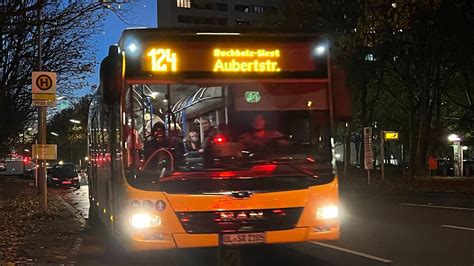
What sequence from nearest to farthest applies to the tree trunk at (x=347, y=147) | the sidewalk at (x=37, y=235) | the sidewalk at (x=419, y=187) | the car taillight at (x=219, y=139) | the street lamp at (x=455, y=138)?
the car taillight at (x=219, y=139), the sidewalk at (x=37, y=235), the sidewalk at (x=419, y=187), the tree trunk at (x=347, y=147), the street lamp at (x=455, y=138)

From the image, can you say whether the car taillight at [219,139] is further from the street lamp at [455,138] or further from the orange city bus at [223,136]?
the street lamp at [455,138]

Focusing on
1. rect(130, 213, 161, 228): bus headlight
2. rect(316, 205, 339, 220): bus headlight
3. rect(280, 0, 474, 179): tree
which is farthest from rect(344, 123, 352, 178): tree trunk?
rect(130, 213, 161, 228): bus headlight

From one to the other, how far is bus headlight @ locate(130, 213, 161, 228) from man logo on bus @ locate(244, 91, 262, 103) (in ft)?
6.32

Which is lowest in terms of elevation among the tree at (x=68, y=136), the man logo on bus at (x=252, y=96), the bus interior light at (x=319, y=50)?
the man logo on bus at (x=252, y=96)

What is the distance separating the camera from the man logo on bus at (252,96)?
8.18m

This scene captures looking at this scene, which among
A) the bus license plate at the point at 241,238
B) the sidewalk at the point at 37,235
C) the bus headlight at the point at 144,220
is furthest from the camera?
the sidewalk at the point at 37,235

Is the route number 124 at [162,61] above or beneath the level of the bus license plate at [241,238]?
above

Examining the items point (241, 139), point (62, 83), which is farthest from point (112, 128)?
point (62, 83)

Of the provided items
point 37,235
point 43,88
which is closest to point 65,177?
point 43,88

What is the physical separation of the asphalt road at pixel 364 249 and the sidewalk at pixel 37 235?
354mm

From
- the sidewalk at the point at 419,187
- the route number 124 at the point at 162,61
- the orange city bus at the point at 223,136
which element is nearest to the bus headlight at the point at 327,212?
the orange city bus at the point at 223,136

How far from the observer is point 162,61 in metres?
8.07

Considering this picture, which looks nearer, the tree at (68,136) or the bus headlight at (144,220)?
the bus headlight at (144,220)

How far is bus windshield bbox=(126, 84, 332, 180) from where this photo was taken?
7.84 m
